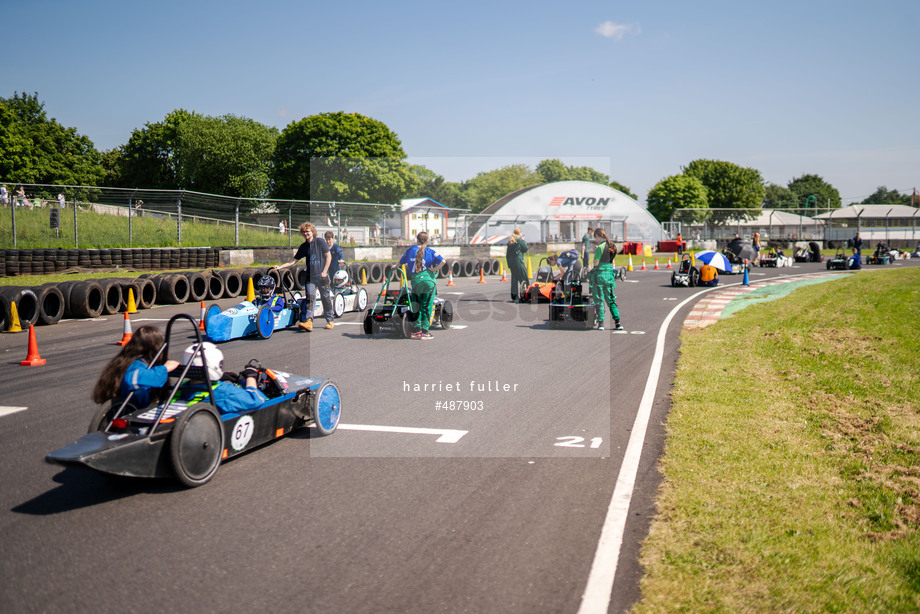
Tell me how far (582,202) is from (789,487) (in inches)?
2293

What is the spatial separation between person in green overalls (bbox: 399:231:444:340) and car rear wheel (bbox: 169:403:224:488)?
6250 mm

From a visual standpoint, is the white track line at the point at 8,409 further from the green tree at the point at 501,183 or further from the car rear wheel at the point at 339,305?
the green tree at the point at 501,183

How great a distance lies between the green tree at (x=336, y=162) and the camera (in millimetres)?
63688

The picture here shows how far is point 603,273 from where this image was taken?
1152 centimetres

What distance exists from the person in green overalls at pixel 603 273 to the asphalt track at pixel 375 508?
11.9 ft

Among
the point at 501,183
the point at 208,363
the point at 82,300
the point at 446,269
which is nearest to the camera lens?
the point at 208,363

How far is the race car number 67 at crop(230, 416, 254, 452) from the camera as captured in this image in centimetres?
486

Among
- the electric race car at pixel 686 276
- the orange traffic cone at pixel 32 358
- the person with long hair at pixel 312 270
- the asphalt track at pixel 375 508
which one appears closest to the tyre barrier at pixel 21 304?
the orange traffic cone at pixel 32 358

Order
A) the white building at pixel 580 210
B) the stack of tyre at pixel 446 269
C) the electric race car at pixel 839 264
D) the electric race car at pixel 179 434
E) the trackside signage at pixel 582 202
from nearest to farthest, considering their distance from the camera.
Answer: the electric race car at pixel 179 434, the stack of tyre at pixel 446 269, the electric race car at pixel 839 264, the white building at pixel 580 210, the trackside signage at pixel 582 202

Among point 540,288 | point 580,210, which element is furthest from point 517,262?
point 580,210

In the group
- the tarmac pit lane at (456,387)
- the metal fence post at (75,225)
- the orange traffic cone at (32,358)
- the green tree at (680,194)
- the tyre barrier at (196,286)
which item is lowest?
the tarmac pit lane at (456,387)

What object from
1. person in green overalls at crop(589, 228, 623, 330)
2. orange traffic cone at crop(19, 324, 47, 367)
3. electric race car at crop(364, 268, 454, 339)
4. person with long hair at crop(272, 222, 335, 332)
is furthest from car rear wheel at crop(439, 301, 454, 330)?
orange traffic cone at crop(19, 324, 47, 367)

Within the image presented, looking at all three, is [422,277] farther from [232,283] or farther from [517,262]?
[232,283]

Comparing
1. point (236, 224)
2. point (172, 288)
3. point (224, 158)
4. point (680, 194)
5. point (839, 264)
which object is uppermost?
point (224, 158)
